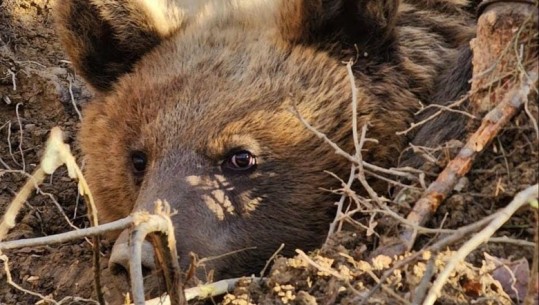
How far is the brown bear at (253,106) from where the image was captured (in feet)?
13.3

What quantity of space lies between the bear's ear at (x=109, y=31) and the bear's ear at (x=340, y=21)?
714 millimetres

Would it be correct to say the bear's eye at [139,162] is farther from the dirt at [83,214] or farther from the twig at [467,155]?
the twig at [467,155]

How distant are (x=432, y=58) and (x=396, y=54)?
19cm

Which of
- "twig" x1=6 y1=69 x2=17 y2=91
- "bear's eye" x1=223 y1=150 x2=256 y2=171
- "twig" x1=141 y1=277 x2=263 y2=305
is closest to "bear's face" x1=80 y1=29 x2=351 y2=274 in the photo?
"bear's eye" x1=223 y1=150 x2=256 y2=171

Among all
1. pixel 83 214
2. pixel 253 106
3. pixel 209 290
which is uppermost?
pixel 253 106

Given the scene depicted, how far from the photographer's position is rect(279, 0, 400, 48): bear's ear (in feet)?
13.9

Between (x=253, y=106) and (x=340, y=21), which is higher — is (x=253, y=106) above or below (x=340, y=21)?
below

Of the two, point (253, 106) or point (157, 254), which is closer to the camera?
point (157, 254)

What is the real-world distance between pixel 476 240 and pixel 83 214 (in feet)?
9.90

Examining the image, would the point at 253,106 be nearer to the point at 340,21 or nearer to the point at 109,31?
the point at 340,21

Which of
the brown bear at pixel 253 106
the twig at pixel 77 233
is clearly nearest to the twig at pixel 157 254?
the twig at pixel 77 233

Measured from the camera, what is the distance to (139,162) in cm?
441

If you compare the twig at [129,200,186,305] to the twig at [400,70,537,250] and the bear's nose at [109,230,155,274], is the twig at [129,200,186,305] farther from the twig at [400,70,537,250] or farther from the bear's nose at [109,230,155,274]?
the twig at [400,70,537,250]

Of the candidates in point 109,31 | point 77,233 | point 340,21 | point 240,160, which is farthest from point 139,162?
point 77,233
